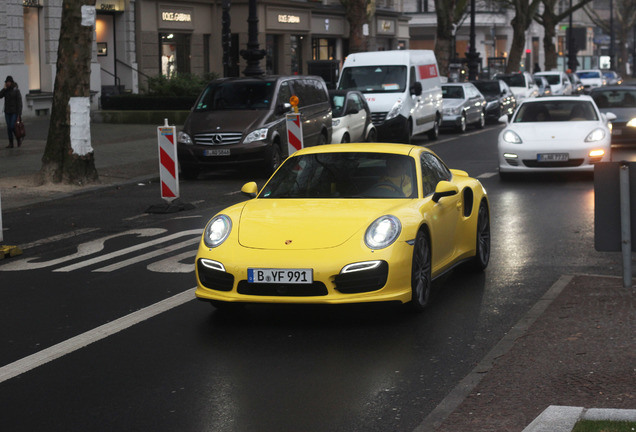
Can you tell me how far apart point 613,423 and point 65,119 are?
14640 mm

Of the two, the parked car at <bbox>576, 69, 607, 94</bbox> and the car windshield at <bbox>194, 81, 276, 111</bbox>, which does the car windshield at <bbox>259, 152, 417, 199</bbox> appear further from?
the parked car at <bbox>576, 69, 607, 94</bbox>

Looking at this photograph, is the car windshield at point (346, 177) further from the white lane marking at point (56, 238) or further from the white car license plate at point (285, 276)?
the white lane marking at point (56, 238)

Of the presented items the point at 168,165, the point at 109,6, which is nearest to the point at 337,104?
the point at 168,165

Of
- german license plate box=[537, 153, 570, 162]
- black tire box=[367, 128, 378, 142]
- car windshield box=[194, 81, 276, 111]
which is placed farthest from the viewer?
black tire box=[367, 128, 378, 142]

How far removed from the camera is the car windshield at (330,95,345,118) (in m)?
23.8

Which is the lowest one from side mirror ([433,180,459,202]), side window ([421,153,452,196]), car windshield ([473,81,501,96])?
side mirror ([433,180,459,202])

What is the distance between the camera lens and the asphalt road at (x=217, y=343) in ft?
19.6

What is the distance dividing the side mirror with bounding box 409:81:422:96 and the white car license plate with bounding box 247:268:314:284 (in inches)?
818

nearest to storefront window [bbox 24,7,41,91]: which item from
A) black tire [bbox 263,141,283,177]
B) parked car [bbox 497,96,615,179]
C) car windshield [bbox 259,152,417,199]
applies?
black tire [bbox 263,141,283,177]

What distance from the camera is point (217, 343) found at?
7.58 meters

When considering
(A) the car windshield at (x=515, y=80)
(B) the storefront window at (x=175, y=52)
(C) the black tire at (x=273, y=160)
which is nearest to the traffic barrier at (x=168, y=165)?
(C) the black tire at (x=273, y=160)

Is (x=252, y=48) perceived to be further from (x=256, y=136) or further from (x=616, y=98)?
(x=256, y=136)

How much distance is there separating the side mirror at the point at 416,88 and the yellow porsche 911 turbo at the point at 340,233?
733 inches

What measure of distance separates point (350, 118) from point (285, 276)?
16570 mm
